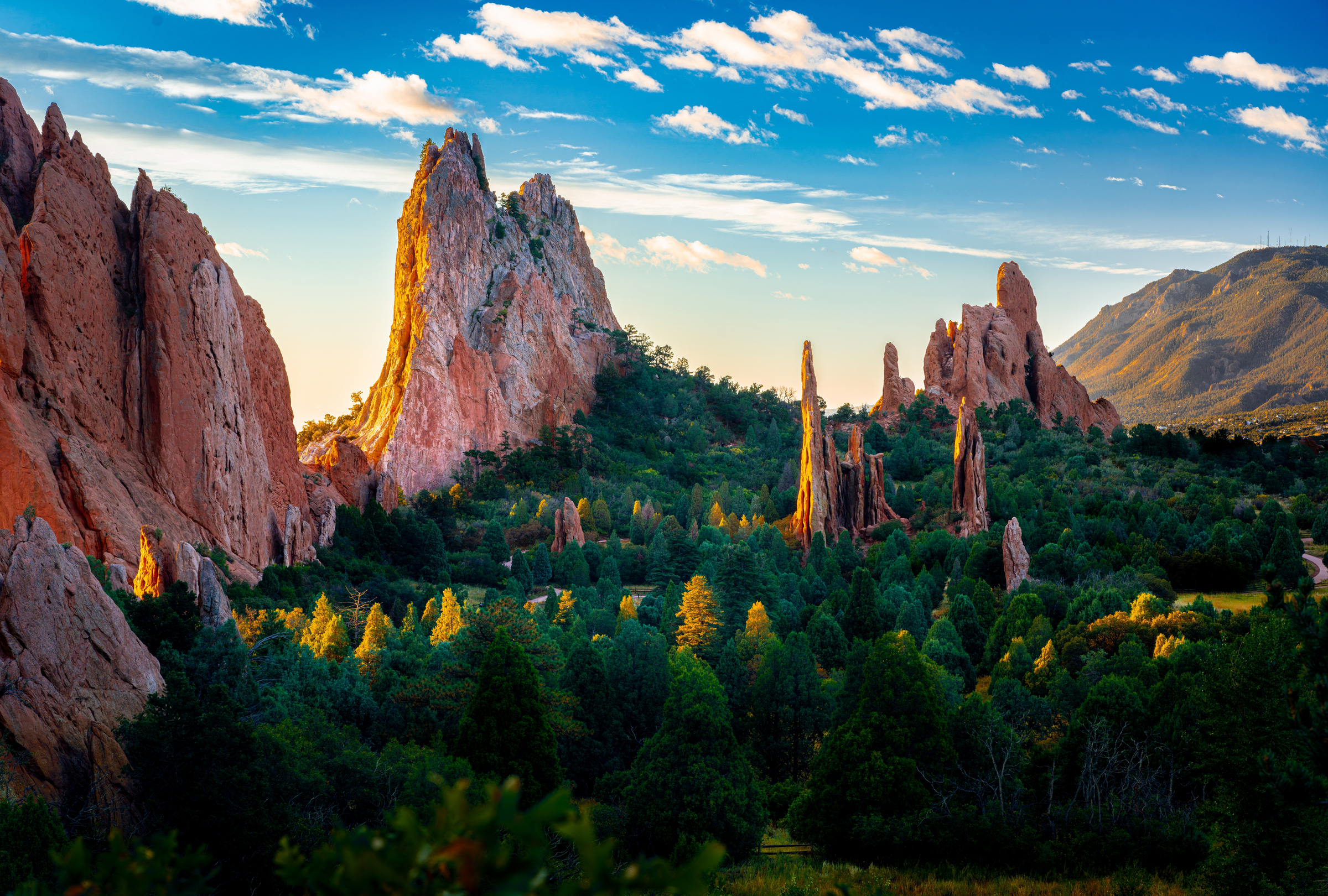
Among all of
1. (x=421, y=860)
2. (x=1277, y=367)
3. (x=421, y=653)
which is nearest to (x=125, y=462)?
(x=421, y=653)

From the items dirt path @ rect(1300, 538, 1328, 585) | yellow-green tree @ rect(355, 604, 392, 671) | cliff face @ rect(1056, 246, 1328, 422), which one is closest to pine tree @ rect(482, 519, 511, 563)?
yellow-green tree @ rect(355, 604, 392, 671)

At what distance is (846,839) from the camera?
2011 cm

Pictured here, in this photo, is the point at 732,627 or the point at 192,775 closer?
the point at 192,775

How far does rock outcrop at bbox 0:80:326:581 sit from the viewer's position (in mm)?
31641

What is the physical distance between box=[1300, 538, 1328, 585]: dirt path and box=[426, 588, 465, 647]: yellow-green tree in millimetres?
34621

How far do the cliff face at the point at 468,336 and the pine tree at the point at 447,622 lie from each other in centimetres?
4143

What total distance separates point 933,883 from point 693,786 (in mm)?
5286

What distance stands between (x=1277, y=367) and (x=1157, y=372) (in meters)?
22.8

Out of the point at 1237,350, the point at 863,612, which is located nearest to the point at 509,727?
the point at 863,612

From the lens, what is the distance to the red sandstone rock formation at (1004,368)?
8944 centimetres

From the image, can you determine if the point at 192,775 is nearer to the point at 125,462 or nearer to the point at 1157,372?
the point at 125,462

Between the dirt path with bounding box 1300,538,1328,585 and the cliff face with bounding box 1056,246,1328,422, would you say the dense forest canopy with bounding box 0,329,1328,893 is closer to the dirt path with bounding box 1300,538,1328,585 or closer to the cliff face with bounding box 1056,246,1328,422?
the dirt path with bounding box 1300,538,1328,585

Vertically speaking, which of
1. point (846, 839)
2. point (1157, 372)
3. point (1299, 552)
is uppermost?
point (1157, 372)

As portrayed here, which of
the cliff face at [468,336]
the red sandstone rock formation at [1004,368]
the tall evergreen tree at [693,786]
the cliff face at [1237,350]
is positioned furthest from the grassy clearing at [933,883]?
the cliff face at [1237,350]
